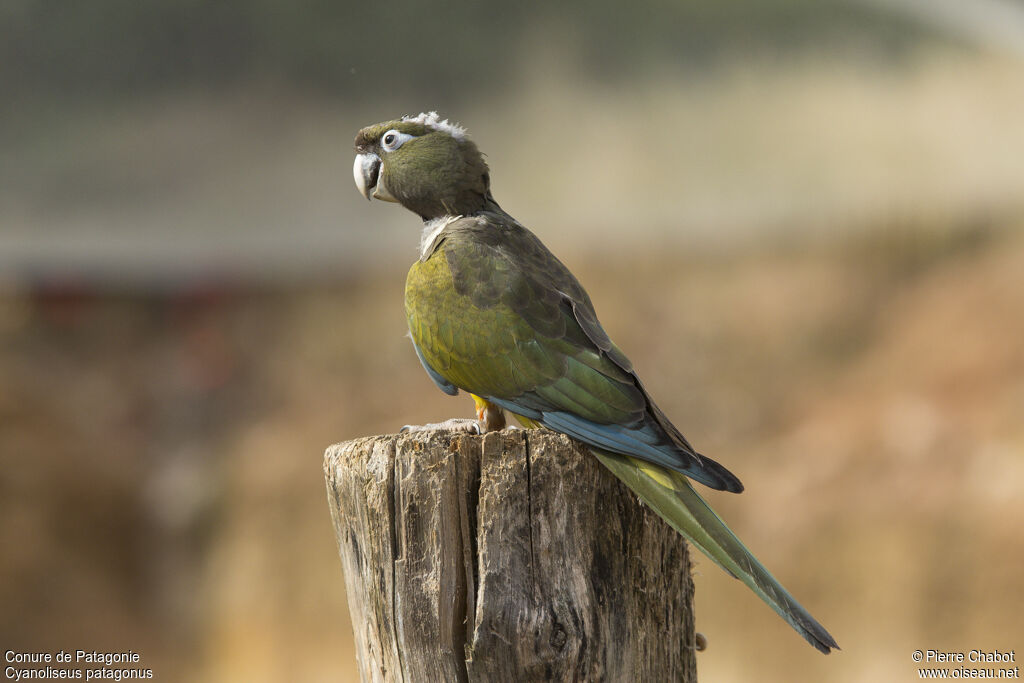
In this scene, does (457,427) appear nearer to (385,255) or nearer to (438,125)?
(438,125)

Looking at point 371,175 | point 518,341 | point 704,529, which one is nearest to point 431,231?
point 371,175

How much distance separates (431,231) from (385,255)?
26.1 feet

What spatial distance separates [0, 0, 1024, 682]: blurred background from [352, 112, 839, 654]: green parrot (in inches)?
250

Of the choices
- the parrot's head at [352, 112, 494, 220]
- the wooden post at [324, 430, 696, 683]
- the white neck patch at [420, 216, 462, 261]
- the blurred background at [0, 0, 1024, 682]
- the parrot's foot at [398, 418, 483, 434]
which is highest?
the blurred background at [0, 0, 1024, 682]

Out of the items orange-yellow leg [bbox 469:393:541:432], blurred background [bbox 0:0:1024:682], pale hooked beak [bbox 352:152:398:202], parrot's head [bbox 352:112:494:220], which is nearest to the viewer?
orange-yellow leg [bbox 469:393:541:432]

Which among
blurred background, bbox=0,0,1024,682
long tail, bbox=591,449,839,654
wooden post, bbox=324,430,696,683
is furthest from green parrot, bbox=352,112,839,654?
blurred background, bbox=0,0,1024,682

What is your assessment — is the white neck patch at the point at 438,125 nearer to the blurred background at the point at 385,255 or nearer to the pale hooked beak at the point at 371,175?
the pale hooked beak at the point at 371,175

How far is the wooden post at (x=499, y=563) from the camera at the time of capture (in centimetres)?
272

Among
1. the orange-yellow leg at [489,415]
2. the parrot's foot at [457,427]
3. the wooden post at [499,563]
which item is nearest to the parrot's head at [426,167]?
the orange-yellow leg at [489,415]

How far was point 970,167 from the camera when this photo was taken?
10.4 m

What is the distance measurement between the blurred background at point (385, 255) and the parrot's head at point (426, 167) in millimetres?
6330

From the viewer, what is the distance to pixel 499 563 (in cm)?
275

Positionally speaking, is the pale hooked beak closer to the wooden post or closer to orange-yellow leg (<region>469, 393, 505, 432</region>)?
orange-yellow leg (<region>469, 393, 505, 432</region>)

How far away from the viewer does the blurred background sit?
998 cm
